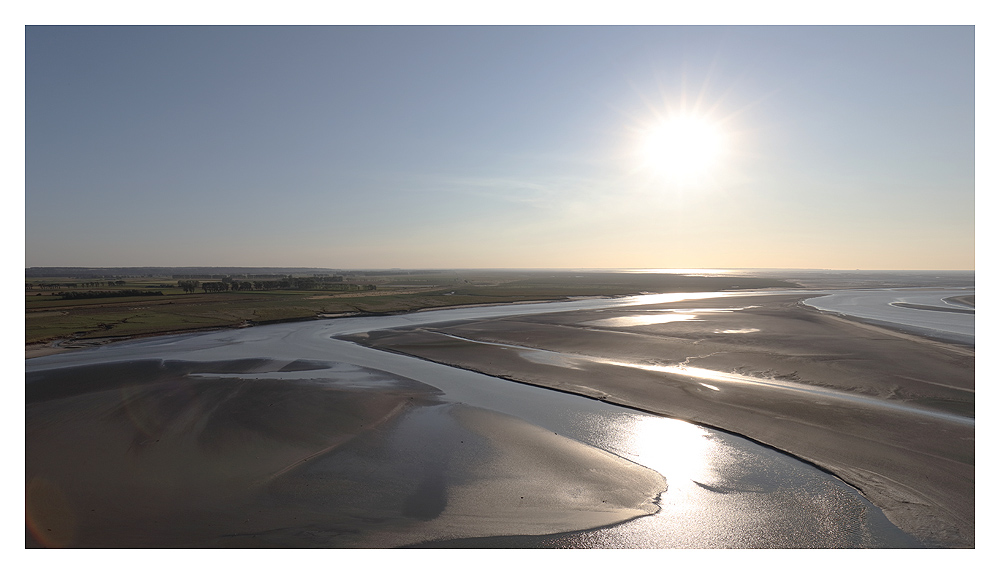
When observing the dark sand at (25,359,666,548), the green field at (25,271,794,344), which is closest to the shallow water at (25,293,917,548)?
the dark sand at (25,359,666,548)

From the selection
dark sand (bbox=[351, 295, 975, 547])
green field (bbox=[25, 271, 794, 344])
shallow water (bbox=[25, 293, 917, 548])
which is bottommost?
shallow water (bbox=[25, 293, 917, 548])

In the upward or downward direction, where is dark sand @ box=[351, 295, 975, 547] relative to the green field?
downward

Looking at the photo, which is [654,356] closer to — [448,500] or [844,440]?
[844,440]

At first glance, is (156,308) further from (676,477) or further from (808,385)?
(808,385)

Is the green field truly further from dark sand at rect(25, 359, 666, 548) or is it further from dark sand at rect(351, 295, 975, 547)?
dark sand at rect(351, 295, 975, 547)

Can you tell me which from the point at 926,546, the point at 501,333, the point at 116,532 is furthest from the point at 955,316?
the point at 116,532

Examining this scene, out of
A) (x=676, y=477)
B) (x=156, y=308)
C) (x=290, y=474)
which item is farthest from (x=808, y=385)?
(x=156, y=308)
